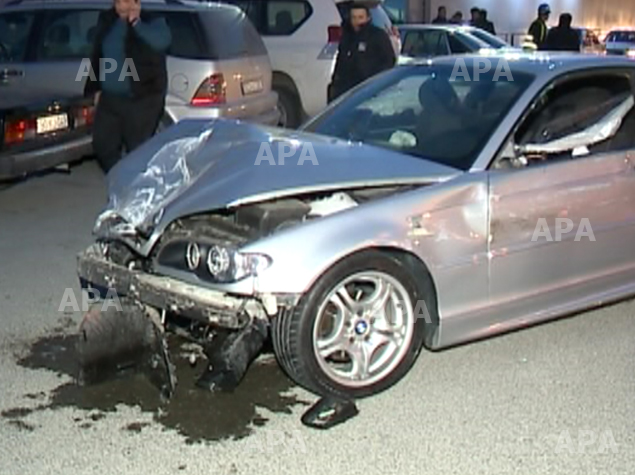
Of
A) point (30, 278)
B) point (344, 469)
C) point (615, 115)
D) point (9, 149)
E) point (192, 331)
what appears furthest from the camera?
point (9, 149)

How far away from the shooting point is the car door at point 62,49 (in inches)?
374

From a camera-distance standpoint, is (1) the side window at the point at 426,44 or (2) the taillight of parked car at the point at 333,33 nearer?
(2) the taillight of parked car at the point at 333,33

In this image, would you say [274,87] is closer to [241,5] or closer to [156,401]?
[241,5]

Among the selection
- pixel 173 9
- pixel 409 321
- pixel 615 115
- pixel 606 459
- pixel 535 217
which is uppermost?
pixel 173 9

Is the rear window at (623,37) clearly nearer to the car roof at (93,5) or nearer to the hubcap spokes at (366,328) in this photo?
Result: the car roof at (93,5)

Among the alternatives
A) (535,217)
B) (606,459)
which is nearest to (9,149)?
(535,217)

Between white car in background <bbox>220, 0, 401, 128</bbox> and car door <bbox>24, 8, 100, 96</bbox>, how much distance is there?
9.23 feet

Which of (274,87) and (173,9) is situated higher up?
(173,9)

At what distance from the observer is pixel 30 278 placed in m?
6.44

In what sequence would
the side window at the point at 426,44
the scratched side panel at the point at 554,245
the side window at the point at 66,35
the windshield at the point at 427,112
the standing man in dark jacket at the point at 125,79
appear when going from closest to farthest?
the scratched side panel at the point at 554,245, the windshield at the point at 427,112, the standing man in dark jacket at the point at 125,79, the side window at the point at 66,35, the side window at the point at 426,44

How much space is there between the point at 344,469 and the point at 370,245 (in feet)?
3.35

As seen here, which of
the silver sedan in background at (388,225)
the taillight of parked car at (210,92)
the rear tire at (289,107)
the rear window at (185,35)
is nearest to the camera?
the silver sedan in background at (388,225)

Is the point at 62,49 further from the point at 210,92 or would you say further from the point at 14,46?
the point at 210,92

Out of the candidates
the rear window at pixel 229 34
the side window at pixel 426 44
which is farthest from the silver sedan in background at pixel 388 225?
the side window at pixel 426 44
